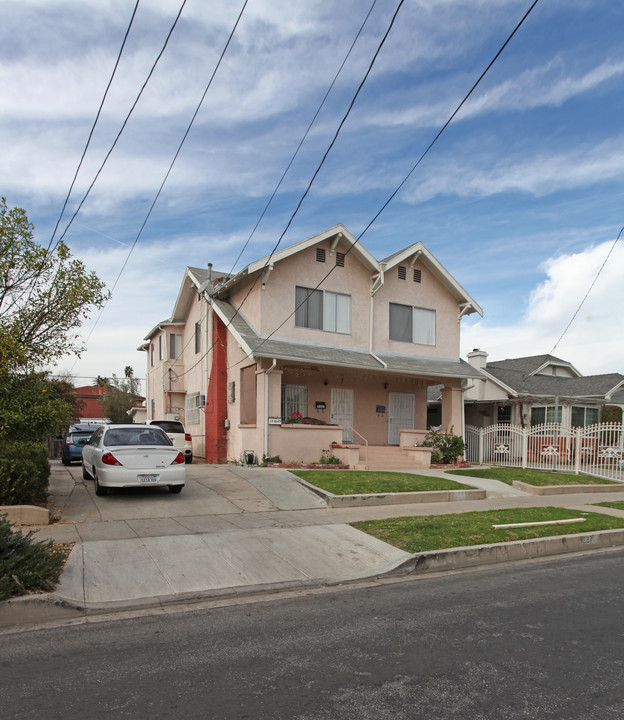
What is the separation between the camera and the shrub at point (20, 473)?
873 cm

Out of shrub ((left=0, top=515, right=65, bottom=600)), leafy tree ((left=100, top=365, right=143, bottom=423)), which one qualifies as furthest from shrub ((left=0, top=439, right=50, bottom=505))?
leafy tree ((left=100, top=365, right=143, bottom=423))

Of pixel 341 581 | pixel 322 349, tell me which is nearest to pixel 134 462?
pixel 341 581

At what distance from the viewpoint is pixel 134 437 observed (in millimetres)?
11602

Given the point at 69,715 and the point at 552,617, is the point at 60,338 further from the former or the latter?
the point at 552,617

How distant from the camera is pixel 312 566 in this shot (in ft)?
24.4

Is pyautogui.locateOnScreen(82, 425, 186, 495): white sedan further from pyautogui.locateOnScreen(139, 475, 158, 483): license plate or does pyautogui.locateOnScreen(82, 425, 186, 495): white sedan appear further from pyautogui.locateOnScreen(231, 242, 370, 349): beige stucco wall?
pyautogui.locateOnScreen(231, 242, 370, 349): beige stucco wall

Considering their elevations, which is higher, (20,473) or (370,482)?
(20,473)

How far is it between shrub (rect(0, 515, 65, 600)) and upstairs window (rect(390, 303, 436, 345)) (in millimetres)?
15530

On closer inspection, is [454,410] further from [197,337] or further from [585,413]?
[197,337]

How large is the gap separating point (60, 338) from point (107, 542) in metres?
4.61

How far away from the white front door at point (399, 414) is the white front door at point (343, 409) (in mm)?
1768

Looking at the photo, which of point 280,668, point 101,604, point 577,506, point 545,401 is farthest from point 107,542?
point 545,401

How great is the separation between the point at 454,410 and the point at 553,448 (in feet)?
11.6

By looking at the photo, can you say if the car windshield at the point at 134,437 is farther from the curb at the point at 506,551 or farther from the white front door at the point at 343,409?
the white front door at the point at 343,409
